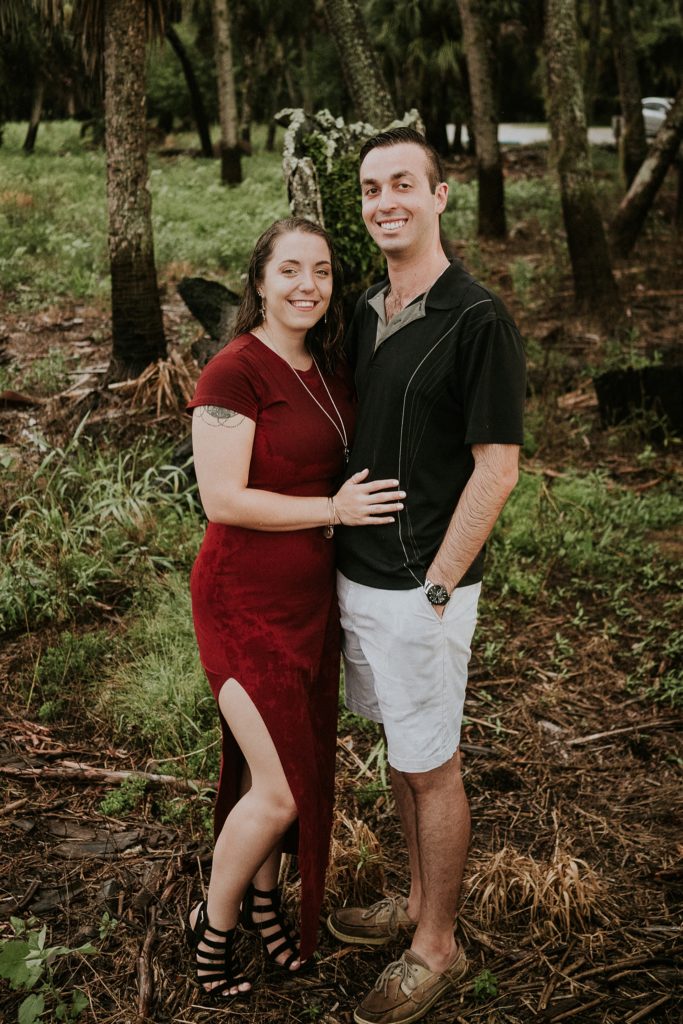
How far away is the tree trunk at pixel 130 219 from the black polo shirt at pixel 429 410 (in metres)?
5.26

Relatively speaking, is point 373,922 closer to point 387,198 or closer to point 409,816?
point 409,816

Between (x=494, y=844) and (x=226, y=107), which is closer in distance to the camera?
(x=494, y=844)

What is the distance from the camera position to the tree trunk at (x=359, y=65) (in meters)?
7.88

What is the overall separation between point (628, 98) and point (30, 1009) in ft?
51.4

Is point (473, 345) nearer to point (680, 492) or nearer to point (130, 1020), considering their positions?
point (130, 1020)

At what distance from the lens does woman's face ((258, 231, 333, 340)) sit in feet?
9.14

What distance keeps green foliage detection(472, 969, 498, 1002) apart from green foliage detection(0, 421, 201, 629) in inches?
117

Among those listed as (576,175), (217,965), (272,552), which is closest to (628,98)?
(576,175)

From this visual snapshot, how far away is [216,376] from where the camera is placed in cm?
268

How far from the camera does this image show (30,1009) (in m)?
2.54

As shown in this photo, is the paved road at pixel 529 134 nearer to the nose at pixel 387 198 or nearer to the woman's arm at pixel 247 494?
the nose at pixel 387 198

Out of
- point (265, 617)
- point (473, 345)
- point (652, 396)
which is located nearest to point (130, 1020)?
point (265, 617)

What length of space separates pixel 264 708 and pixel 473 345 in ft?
4.17

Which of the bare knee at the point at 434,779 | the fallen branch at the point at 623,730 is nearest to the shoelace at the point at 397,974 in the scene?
the bare knee at the point at 434,779
